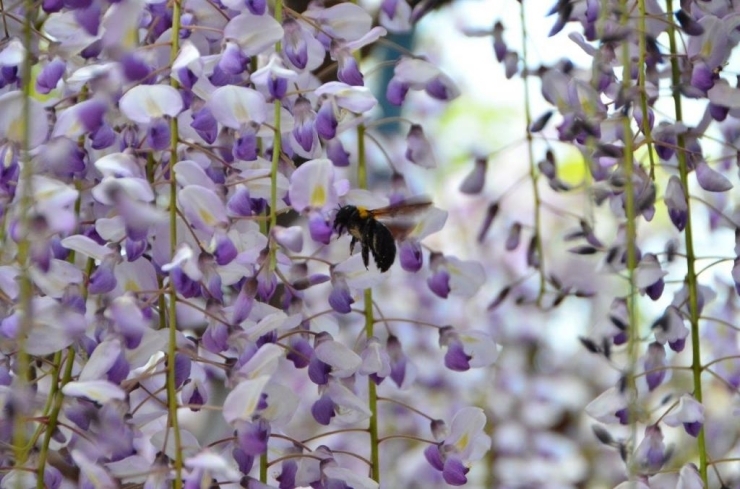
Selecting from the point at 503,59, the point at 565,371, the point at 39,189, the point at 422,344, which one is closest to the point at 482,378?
the point at 422,344

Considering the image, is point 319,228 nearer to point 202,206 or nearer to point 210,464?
point 202,206

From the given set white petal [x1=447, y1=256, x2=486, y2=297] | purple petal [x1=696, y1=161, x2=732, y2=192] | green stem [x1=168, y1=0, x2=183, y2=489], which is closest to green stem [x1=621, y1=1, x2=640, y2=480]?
purple petal [x1=696, y1=161, x2=732, y2=192]

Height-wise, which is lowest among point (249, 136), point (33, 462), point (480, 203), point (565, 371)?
point (565, 371)

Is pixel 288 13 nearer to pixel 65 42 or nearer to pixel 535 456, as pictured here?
pixel 65 42

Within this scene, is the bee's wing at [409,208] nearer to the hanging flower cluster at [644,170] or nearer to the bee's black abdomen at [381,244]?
the bee's black abdomen at [381,244]

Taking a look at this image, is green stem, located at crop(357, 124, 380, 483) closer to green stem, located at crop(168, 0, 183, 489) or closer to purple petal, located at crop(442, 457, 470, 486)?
purple petal, located at crop(442, 457, 470, 486)

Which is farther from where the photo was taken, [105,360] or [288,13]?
[288,13]

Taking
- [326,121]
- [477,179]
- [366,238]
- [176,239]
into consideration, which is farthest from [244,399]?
[477,179]
